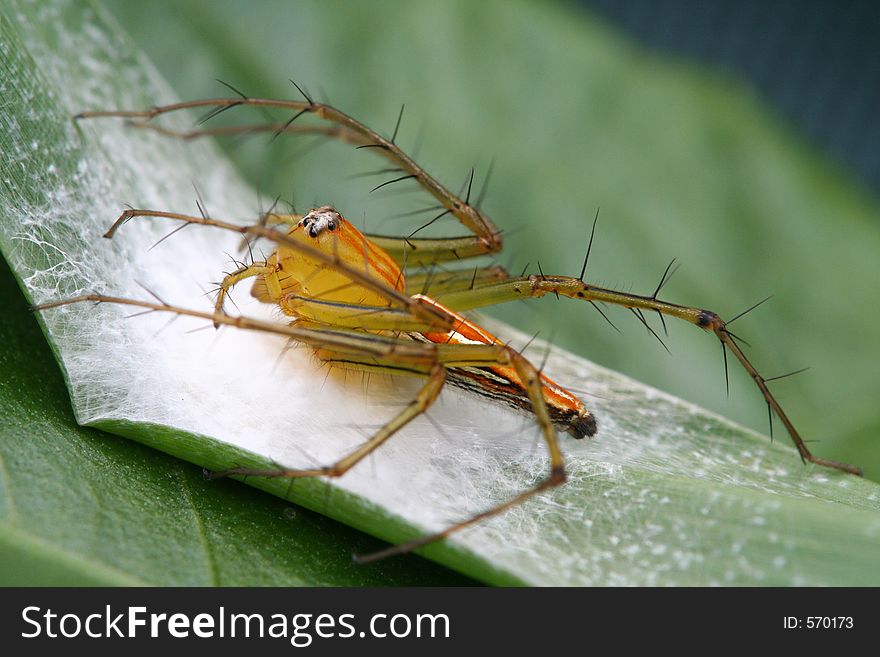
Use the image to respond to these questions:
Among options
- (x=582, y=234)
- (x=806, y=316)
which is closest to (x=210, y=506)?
(x=582, y=234)

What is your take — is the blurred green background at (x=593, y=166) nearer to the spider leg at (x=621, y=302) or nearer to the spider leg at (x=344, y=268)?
the spider leg at (x=621, y=302)

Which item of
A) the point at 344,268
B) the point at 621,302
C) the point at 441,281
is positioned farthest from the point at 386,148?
the point at 621,302

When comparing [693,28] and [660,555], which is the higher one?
[693,28]

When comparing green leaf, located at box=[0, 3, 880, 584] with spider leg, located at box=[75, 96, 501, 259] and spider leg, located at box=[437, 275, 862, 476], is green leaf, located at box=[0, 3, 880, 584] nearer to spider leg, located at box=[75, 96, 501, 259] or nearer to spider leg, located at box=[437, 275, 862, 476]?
spider leg, located at box=[437, 275, 862, 476]

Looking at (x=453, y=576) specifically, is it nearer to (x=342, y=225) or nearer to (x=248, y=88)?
(x=342, y=225)

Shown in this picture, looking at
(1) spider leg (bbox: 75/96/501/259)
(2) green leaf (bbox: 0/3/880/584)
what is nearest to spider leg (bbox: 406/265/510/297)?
(1) spider leg (bbox: 75/96/501/259)

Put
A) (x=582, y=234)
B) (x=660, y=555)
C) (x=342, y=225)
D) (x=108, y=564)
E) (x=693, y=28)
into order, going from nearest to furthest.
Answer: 1. (x=108, y=564)
2. (x=660, y=555)
3. (x=342, y=225)
4. (x=582, y=234)
5. (x=693, y=28)
